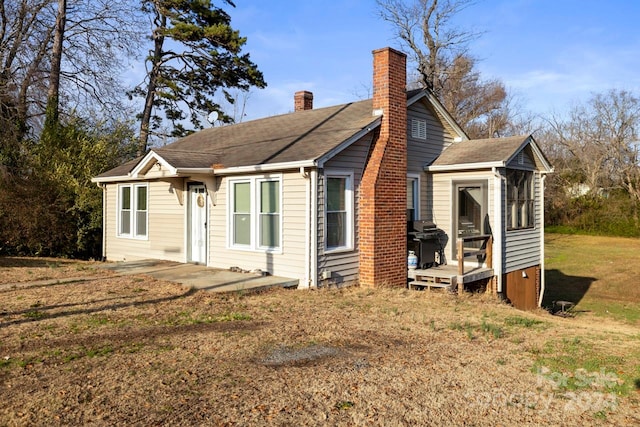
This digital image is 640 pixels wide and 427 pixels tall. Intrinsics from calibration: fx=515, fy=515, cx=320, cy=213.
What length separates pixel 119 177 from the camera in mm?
15336

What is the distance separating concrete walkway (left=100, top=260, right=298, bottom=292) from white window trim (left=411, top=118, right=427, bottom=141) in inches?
200

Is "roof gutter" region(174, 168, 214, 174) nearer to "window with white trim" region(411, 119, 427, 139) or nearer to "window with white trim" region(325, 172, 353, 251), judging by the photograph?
"window with white trim" region(325, 172, 353, 251)

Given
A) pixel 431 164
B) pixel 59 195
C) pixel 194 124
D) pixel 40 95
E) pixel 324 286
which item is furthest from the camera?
pixel 194 124

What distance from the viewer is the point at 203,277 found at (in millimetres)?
11039

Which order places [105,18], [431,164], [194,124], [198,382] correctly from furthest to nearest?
[194,124] → [105,18] → [431,164] → [198,382]

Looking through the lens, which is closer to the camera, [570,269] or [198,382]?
[198,382]

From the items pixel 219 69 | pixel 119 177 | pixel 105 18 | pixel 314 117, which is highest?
pixel 105 18

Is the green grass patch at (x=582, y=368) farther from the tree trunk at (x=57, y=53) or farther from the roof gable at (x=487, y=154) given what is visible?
the tree trunk at (x=57, y=53)

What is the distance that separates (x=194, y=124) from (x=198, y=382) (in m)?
22.8

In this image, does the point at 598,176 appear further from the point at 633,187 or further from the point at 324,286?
the point at 324,286

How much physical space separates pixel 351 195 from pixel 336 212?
20.2 inches

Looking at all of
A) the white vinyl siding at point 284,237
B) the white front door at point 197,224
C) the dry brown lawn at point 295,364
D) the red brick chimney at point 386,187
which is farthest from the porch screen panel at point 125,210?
the red brick chimney at point 386,187

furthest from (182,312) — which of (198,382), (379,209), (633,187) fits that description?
(633,187)

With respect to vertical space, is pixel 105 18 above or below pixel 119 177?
above
